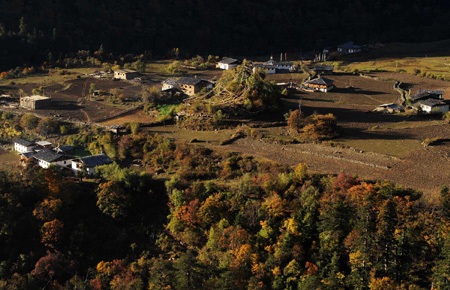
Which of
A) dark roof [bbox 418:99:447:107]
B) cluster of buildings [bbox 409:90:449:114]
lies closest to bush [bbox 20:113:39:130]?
cluster of buildings [bbox 409:90:449:114]

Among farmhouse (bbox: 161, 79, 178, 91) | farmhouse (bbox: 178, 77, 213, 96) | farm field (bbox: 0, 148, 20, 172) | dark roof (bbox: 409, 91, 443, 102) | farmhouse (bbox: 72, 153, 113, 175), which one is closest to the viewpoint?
farmhouse (bbox: 72, 153, 113, 175)

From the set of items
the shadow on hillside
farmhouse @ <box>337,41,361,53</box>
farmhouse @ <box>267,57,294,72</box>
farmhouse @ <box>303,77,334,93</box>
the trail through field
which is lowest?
the trail through field

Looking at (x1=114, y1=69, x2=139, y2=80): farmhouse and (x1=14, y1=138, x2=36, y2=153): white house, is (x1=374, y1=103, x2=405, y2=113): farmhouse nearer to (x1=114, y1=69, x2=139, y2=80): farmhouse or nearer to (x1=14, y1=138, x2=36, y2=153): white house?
(x1=14, y1=138, x2=36, y2=153): white house

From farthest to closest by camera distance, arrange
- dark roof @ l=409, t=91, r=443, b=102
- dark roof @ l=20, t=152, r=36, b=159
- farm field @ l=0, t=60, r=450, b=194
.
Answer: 1. dark roof @ l=409, t=91, r=443, b=102
2. dark roof @ l=20, t=152, r=36, b=159
3. farm field @ l=0, t=60, r=450, b=194

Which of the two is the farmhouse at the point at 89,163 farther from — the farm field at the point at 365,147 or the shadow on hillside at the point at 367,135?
the shadow on hillside at the point at 367,135

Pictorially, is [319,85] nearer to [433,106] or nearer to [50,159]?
[433,106]

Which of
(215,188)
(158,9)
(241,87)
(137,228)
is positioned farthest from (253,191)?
(158,9)
